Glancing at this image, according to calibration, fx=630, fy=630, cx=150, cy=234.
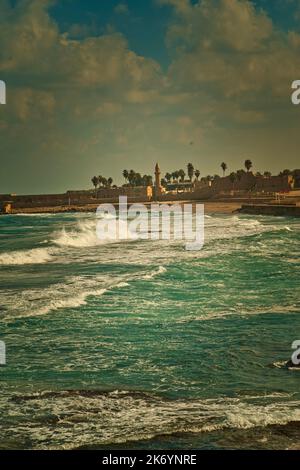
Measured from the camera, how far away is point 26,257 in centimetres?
2633

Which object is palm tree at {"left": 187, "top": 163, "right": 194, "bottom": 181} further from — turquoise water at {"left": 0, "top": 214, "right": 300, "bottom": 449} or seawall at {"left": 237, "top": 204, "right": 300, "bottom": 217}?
turquoise water at {"left": 0, "top": 214, "right": 300, "bottom": 449}

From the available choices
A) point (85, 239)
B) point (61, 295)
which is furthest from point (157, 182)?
point (61, 295)

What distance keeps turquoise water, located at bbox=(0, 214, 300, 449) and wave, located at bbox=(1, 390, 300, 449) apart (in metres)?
0.01

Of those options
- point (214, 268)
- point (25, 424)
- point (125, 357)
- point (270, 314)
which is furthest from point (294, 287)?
point (25, 424)

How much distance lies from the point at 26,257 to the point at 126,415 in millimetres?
20084

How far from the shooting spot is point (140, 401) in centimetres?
738

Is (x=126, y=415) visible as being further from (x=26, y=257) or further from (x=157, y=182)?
(x=157, y=182)

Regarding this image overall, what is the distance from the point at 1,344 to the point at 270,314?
514 cm

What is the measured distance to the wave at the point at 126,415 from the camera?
6.33 metres

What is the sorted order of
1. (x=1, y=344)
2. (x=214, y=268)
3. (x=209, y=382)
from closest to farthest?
(x=209, y=382)
(x=1, y=344)
(x=214, y=268)

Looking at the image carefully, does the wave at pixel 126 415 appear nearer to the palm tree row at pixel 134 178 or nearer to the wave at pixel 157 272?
the wave at pixel 157 272

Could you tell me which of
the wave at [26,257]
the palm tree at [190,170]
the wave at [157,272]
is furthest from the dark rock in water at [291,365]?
the palm tree at [190,170]
